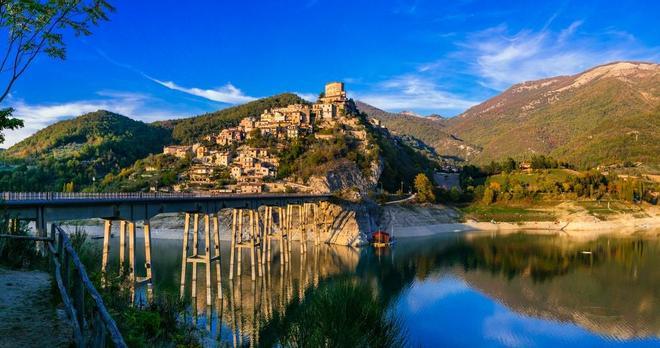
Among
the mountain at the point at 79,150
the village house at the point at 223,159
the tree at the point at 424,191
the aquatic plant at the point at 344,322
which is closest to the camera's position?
the aquatic plant at the point at 344,322

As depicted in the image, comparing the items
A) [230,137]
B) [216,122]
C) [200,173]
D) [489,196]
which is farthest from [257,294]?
[216,122]

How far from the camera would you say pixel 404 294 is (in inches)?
1639

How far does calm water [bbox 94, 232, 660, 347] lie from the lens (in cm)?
3112

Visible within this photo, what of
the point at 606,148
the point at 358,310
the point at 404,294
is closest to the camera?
the point at 358,310

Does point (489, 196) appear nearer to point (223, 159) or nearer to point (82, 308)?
point (223, 159)

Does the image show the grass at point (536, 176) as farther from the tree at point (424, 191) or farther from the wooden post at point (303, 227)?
the wooden post at point (303, 227)

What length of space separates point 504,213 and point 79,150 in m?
127

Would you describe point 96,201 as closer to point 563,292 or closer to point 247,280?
point 247,280

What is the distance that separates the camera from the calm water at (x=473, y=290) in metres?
31.1

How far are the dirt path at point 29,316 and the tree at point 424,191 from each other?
98.2 meters

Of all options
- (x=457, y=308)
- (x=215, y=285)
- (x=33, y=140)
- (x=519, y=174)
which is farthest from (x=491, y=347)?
(x=33, y=140)

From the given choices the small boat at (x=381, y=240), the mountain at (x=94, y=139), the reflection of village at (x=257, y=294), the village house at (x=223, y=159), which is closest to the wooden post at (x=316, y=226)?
the small boat at (x=381, y=240)

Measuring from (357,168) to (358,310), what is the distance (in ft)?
313

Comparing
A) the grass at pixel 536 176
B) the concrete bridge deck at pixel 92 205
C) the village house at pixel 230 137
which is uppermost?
A: the village house at pixel 230 137
